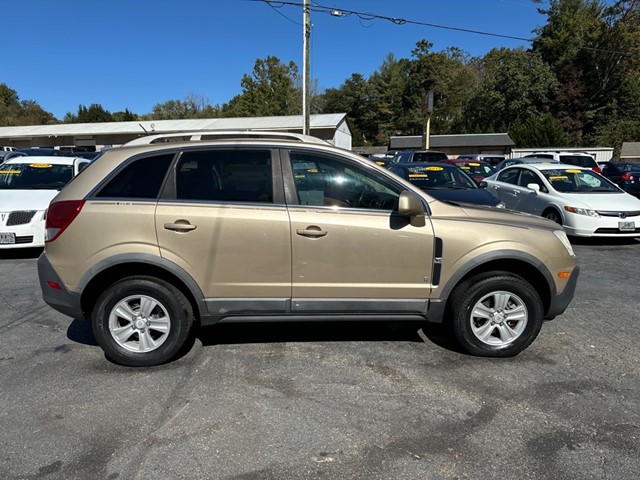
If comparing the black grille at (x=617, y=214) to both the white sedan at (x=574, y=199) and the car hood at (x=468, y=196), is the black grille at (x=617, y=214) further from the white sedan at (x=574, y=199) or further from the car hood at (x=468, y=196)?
the car hood at (x=468, y=196)

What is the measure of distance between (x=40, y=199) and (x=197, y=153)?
5.62m

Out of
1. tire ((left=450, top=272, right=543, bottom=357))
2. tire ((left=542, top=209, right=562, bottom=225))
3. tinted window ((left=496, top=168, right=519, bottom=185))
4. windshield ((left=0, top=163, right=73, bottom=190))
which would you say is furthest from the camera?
tinted window ((left=496, top=168, right=519, bottom=185))

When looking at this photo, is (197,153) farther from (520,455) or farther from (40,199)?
(40,199)

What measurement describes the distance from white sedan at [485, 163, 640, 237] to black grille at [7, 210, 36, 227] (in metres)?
9.72

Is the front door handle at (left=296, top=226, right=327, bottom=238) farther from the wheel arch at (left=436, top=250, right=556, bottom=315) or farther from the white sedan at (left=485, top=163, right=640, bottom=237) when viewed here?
the white sedan at (left=485, top=163, right=640, bottom=237)

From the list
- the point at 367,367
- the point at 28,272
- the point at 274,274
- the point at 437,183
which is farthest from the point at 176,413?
the point at 437,183

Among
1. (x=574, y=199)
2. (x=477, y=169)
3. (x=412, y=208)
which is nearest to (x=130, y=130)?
(x=477, y=169)

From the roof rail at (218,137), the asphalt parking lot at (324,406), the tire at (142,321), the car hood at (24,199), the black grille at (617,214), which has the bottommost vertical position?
the asphalt parking lot at (324,406)

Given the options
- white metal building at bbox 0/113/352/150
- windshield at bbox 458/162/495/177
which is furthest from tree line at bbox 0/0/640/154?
windshield at bbox 458/162/495/177

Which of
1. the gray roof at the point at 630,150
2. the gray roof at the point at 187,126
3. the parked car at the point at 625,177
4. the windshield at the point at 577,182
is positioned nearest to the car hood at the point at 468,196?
the windshield at the point at 577,182

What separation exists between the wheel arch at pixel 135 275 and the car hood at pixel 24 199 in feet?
15.9

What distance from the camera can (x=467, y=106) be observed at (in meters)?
64.6

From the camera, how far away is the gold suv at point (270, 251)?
12.0 ft

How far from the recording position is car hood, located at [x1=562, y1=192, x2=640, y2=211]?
29.0 feet
